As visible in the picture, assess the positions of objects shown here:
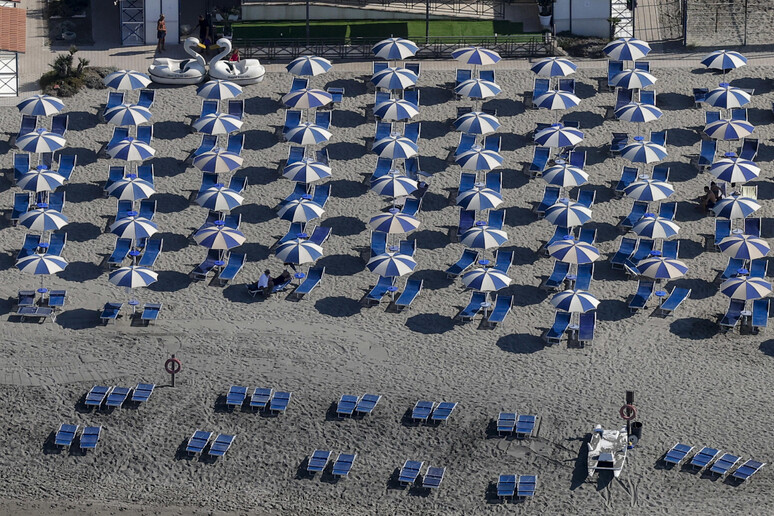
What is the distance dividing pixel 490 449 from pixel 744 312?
999 centimetres

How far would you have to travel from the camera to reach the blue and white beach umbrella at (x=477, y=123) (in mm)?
67562

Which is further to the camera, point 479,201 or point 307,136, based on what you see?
point 307,136

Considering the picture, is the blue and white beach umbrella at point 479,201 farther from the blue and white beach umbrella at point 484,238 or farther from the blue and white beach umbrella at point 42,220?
the blue and white beach umbrella at point 42,220

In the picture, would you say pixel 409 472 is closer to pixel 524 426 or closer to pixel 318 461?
pixel 318 461

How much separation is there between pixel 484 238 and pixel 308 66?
11345mm

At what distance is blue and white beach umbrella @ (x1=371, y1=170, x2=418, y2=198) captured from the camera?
64.7 meters

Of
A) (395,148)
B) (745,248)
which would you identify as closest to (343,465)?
(395,148)

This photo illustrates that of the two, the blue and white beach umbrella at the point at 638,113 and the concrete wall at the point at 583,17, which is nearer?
the blue and white beach umbrella at the point at 638,113

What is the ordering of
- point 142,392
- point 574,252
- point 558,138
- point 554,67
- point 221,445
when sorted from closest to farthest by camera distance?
point 221,445 < point 142,392 < point 574,252 < point 558,138 < point 554,67

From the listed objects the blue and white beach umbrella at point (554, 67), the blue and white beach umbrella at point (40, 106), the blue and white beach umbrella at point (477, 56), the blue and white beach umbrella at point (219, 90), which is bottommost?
the blue and white beach umbrella at point (40, 106)

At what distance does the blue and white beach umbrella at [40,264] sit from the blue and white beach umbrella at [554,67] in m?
18.8

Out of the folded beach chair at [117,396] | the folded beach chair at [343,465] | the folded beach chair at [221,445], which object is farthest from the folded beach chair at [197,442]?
the folded beach chair at [343,465]

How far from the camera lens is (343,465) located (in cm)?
5469

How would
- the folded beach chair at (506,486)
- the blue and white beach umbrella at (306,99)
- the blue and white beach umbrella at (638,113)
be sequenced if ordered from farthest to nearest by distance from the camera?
1. the blue and white beach umbrella at (306,99)
2. the blue and white beach umbrella at (638,113)
3. the folded beach chair at (506,486)
